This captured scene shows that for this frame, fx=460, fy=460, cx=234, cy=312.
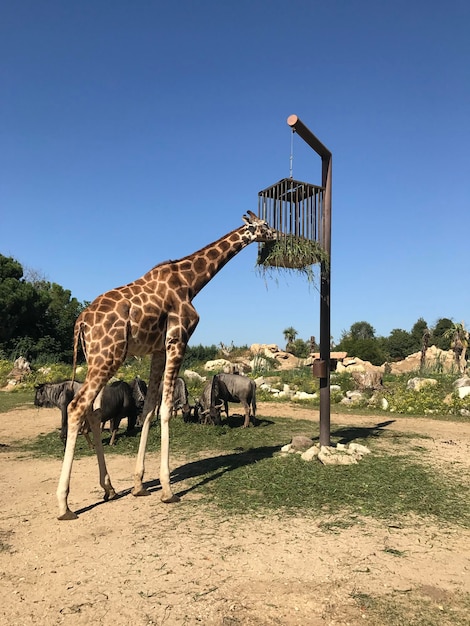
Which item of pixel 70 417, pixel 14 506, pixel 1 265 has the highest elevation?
pixel 1 265

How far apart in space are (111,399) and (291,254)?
4916mm

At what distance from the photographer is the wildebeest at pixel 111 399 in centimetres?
960

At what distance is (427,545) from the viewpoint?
458 centimetres

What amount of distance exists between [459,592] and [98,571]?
3019 millimetres

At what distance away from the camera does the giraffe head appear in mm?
7883

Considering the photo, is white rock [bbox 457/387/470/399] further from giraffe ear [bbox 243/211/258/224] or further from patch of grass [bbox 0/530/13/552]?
patch of grass [bbox 0/530/13/552]

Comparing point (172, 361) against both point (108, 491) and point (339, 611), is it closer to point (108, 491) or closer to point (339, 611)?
point (108, 491)

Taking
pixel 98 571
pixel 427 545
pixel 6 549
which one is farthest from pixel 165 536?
pixel 427 545

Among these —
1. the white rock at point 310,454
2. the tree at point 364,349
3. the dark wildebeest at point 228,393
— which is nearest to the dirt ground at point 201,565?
the white rock at point 310,454

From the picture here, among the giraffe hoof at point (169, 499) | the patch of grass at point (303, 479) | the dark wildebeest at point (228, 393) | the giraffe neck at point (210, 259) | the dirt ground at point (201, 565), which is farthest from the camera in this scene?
the dark wildebeest at point (228, 393)

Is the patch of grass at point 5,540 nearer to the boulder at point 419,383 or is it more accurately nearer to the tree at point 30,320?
the boulder at point 419,383

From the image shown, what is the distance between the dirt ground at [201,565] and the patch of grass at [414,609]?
38 mm

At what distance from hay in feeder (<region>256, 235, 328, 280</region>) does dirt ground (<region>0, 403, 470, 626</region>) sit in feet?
13.3

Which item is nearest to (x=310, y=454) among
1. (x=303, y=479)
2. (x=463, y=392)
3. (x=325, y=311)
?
(x=303, y=479)
